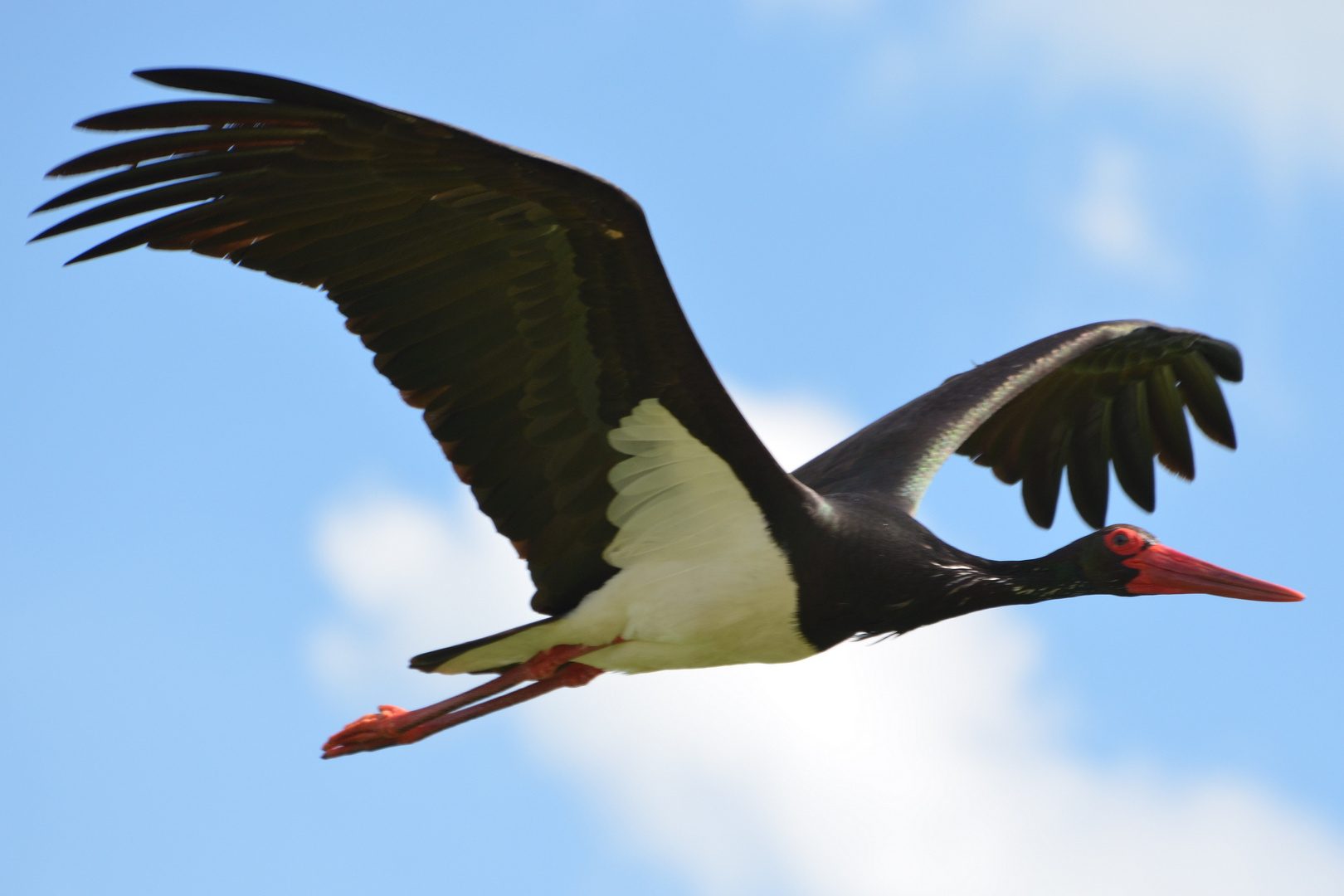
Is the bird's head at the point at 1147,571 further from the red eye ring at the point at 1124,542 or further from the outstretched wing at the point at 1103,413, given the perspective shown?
the outstretched wing at the point at 1103,413

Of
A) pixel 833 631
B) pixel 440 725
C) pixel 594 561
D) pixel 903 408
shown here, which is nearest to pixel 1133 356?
pixel 903 408

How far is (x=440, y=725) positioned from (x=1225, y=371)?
590 cm

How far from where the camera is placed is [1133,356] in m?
10.8

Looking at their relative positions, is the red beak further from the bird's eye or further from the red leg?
the red leg

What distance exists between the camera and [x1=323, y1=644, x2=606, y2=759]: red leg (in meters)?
8.12

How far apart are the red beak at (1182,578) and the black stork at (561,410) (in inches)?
0.5

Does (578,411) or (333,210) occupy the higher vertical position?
(333,210)

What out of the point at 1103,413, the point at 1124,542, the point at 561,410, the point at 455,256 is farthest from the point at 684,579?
the point at 1103,413

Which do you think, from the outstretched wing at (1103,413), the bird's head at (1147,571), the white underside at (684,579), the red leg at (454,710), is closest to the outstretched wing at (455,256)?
the white underside at (684,579)

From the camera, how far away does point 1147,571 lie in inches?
341

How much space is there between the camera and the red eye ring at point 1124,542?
859 cm

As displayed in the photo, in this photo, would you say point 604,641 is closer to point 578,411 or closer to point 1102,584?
point 578,411

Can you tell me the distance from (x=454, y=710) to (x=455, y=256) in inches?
103

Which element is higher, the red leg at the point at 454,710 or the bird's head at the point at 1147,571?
the red leg at the point at 454,710
